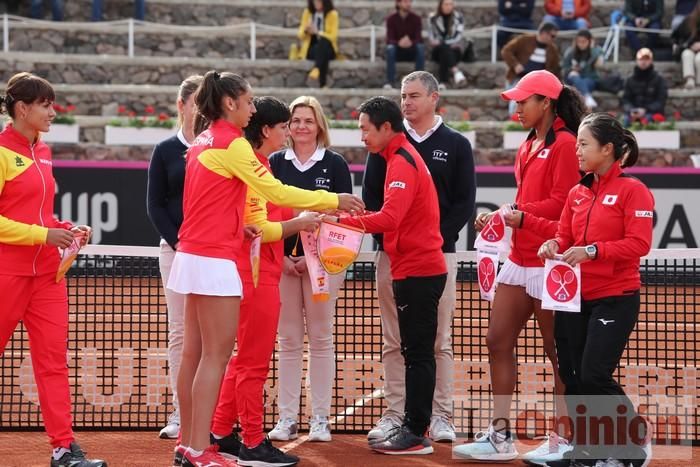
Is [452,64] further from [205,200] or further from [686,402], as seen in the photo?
[205,200]

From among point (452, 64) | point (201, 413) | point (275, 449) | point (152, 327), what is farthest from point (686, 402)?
point (452, 64)

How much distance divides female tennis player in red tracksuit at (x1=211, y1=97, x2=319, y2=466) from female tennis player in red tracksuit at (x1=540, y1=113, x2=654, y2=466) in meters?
1.60

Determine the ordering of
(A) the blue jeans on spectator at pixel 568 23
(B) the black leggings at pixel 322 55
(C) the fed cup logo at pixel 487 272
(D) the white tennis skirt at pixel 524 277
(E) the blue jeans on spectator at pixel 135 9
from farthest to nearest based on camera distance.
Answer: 1. (E) the blue jeans on spectator at pixel 135 9
2. (A) the blue jeans on spectator at pixel 568 23
3. (B) the black leggings at pixel 322 55
4. (C) the fed cup logo at pixel 487 272
5. (D) the white tennis skirt at pixel 524 277

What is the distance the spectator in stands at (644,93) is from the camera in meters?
21.0

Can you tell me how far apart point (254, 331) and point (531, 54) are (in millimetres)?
15152

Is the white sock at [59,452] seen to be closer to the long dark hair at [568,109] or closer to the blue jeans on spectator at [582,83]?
the long dark hair at [568,109]

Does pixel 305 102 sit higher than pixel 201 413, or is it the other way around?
pixel 305 102

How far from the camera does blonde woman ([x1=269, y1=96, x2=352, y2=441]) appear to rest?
8.27 meters

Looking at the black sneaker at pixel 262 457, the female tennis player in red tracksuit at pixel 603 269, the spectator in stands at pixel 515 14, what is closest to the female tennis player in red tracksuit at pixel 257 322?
the black sneaker at pixel 262 457

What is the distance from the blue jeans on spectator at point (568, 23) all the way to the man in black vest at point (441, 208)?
15.3 metres

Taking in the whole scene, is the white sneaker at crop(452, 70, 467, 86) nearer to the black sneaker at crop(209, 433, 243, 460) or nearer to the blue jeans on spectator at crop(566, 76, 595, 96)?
the blue jeans on spectator at crop(566, 76, 595, 96)

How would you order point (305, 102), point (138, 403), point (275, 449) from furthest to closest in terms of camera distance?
point (138, 403)
point (305, 102)
point (275, 449)

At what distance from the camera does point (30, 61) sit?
22.4m

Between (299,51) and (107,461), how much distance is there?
54.7 feet
